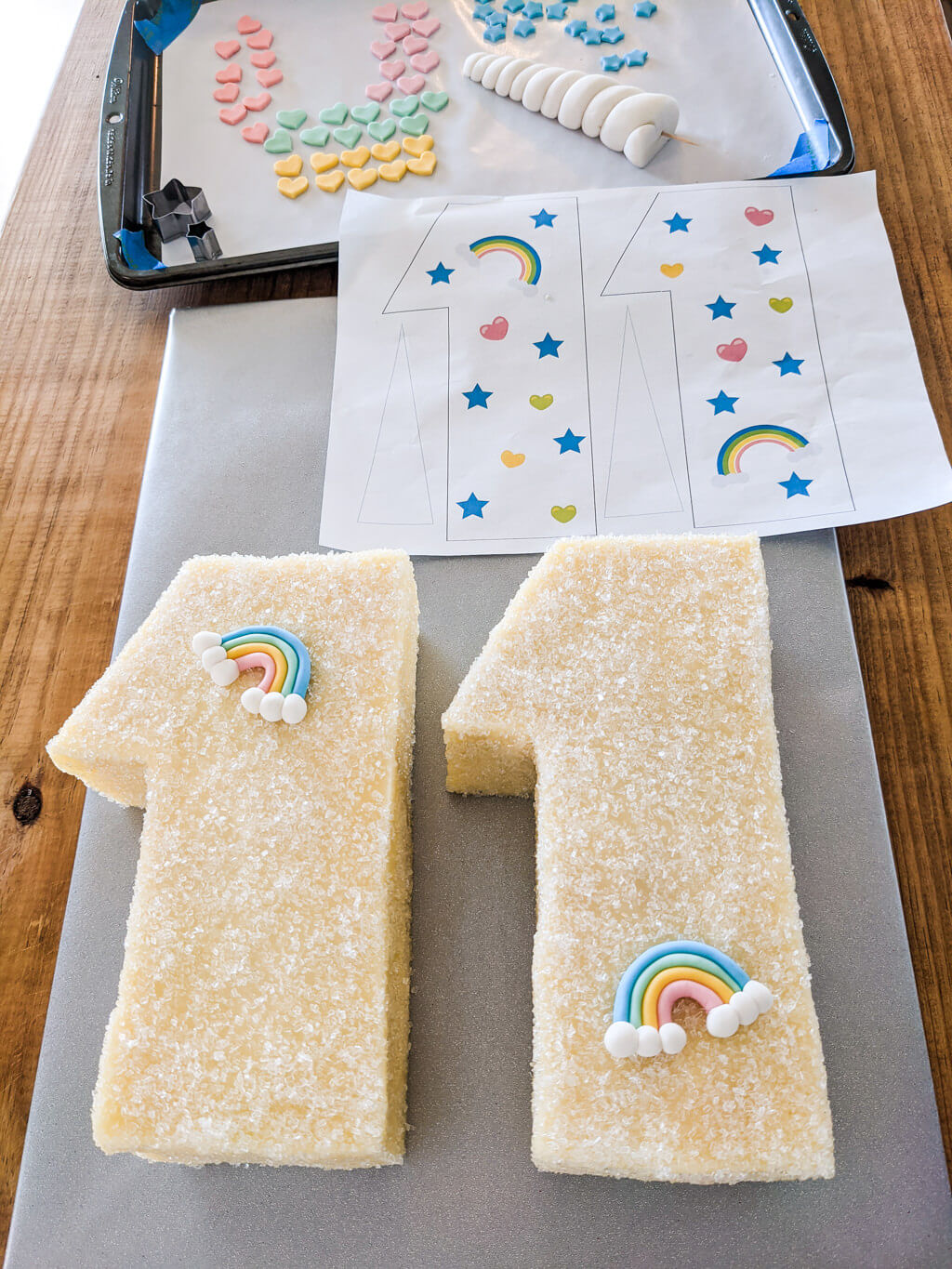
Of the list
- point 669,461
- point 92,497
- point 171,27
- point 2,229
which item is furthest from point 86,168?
point 669,461

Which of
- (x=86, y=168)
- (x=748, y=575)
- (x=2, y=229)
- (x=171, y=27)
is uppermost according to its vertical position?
(x=171, y=27)

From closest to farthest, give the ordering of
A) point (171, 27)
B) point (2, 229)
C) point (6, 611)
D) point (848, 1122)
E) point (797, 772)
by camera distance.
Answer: point (848, 1122), point (797, 772), point (6, 611), point (2, 229), point (171, 27)

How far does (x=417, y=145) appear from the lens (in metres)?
1.14

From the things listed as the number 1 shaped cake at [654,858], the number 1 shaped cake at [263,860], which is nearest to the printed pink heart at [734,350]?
the number 1 shaped cake at [654,858]

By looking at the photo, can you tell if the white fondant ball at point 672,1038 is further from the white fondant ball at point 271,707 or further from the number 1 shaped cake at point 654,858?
the white fondant ball at point 271,707

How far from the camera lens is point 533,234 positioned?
1.02m

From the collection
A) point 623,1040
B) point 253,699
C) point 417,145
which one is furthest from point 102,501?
point 623,1040

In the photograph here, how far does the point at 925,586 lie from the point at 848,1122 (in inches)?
18.2

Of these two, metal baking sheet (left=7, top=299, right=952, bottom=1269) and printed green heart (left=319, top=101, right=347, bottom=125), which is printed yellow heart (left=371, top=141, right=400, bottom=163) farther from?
metal baking sheet (left=7, top=299, right=952, bottom=1269)

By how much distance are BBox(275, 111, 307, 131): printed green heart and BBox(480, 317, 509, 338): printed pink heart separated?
0.45 meters

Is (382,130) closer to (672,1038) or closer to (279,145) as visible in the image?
(279,145)

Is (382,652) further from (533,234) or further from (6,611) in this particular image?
(533,234)

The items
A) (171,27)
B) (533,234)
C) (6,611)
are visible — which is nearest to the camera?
(6,611)

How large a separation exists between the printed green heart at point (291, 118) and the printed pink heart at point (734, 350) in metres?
0.65
